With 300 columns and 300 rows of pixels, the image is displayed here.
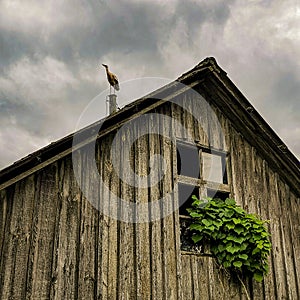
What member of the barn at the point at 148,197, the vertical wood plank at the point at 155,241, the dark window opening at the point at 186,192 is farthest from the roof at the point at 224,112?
the dark window opening at the point at 186,192

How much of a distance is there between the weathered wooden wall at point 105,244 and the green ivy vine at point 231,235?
0.91 feet

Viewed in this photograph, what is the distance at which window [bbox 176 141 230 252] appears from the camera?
821 cm

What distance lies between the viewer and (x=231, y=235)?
8188 millimetres

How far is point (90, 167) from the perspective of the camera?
24.5 ft

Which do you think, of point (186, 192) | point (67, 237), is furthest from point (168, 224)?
point (67, 237)

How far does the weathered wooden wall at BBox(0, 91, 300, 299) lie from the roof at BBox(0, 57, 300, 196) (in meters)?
0.26

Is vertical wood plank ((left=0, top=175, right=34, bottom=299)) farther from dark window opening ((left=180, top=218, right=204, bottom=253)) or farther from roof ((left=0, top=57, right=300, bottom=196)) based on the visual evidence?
dark window opening ((left=180, top=218, right=204, bottom=253))

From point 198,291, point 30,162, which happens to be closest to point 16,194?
point 30,162

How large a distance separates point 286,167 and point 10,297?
5850 mm

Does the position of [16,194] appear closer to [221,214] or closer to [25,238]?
[25,238]

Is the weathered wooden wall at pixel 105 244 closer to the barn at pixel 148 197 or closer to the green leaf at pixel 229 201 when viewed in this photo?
the barn at pixel 148 197

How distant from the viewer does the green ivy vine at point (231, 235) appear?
811 centimetres

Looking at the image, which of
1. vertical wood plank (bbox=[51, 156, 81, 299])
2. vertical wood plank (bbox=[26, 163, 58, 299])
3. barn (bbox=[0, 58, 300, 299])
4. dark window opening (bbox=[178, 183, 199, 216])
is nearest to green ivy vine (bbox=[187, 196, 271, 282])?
barn (bbox=[0, 58, 300, 299])

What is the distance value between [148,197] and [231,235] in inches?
61.5
